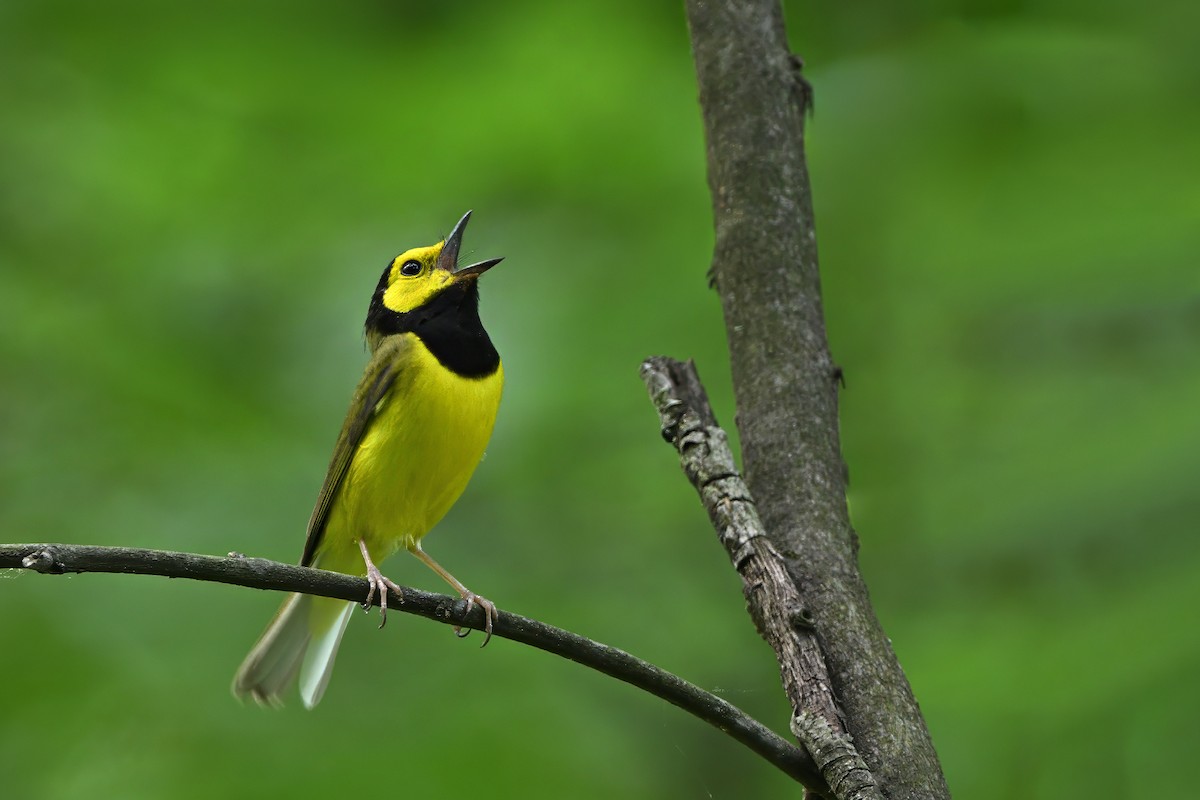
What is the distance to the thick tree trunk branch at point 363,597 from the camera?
1.88 m

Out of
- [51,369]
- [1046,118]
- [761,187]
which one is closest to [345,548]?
[51,369]

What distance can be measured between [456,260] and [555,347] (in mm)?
757

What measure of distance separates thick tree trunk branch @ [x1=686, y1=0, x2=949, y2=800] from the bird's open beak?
1.30m

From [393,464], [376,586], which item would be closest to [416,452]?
[393,464]

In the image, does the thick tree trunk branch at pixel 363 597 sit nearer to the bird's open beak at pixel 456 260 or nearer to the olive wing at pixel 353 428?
the olive wing at pixel 353 428

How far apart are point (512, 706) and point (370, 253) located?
6.72ft

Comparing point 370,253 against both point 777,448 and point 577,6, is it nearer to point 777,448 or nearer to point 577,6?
point 577,6

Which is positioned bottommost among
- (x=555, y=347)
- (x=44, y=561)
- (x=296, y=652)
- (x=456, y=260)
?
(x=296, y=652)

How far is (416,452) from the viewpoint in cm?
409

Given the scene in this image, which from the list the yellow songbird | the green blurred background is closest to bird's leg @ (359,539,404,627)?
the yellow songbird

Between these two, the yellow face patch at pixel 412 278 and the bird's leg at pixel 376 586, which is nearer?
the bird's leg at pixel 376 586

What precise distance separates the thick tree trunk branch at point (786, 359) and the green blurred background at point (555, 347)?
1.01m

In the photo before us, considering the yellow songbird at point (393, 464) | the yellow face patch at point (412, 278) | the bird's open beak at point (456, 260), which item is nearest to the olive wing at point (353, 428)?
the yellow songbird at point (393, 464)

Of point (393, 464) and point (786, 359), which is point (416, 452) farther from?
point (786, 359)
